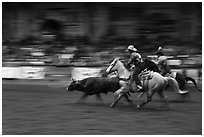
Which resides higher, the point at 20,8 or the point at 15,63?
the point at 20,8

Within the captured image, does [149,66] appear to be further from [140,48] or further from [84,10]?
[84,10]

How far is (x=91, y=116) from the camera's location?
12469 mm

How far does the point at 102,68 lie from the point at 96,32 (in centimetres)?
524

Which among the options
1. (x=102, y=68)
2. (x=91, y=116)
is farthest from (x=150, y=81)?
(x=102, y=68)

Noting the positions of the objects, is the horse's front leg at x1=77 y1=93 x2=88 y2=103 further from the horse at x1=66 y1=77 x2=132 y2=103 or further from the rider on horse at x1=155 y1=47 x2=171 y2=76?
the rider on horse at x1=155 y1=47 x2=171 y2=76

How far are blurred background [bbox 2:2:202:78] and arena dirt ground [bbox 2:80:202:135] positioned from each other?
4.57m

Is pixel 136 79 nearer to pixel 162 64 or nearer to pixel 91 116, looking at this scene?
pixel 162 64

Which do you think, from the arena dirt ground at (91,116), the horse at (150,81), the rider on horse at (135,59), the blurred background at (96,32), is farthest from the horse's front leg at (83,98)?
the blurred background at (96,32)

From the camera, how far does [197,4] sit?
2361 cm

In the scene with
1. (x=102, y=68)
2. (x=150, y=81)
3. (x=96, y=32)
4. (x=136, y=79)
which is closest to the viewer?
(x=150, y=81)

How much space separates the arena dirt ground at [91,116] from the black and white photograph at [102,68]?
0.07ft

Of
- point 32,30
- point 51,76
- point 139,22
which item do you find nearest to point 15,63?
point 51,76

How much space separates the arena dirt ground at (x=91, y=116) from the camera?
Answer: 10680 millimetres

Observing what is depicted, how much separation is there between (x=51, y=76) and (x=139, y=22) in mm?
5890
